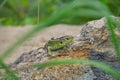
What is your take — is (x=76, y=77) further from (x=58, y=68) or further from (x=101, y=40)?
(x=101, y=40)

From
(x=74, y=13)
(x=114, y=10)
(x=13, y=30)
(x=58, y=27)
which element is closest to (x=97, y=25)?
(x=74, y=13)

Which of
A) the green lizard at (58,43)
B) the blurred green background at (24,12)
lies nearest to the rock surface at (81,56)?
the green lizard at (58,43)

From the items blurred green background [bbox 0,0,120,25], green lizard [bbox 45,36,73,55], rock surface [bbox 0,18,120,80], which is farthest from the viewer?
blurred green background [bbox 0,0,120,25]

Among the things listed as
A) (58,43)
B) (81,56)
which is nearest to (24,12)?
(58,43)

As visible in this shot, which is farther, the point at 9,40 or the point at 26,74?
the point at 9,40

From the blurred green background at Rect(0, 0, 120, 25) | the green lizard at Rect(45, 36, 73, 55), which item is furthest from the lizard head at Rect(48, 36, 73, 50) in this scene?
the blurred green background at Rect(0, 0, 120, 25)

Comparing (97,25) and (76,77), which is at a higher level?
(97,25)

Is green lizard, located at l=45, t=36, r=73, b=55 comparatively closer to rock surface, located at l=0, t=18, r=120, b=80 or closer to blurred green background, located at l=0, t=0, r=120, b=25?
rock surface, located at l=0, t=18, r=120, b=80

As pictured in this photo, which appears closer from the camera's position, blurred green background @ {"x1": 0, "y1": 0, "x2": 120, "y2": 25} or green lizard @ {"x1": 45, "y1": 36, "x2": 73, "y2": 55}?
green lizard @ {"x1": 45, "y1": 36, "x2": 73, "y2": 55}

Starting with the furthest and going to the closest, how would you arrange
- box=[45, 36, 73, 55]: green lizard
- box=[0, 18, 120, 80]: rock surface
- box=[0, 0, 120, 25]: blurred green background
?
1. box=[0, 0, 120, 25]: blurred green background
2. box=[45, 36, 73, 55]: green lizard
3. box=[0, 18, 120, 80]: rock surface

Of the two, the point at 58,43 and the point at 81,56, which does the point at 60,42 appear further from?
the point at 81,56

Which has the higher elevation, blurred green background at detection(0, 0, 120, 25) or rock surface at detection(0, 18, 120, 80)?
blurred green background at detection(0, 0, 120, 25)
